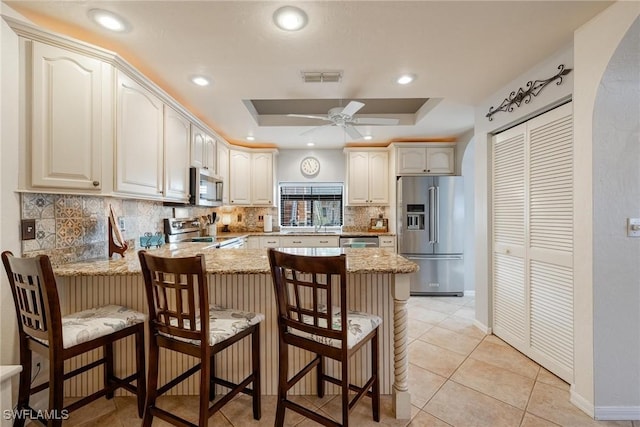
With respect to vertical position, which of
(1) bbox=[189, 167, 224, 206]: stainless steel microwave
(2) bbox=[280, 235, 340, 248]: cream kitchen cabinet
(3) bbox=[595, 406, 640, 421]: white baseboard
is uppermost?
(1) bbox=[189, 167, 224, 206]: stainless steel microwave

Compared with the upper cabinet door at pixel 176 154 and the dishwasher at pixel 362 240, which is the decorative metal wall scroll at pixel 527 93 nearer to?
the dishwasher at pixel 362 240

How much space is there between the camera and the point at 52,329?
127cm

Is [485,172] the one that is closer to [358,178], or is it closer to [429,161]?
[429,161]

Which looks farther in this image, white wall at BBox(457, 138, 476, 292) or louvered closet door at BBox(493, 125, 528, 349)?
white wall at BBox(457, 138, 476, 292)

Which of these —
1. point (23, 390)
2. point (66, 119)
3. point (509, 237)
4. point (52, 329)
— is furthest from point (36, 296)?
point (509, 237)

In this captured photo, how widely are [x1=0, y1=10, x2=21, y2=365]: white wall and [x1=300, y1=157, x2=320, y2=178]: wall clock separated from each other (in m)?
3.74

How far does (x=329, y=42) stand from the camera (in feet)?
6.04

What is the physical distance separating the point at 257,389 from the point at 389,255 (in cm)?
121

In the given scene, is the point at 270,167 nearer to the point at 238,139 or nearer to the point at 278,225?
the point at 238,139

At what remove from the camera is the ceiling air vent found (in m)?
2.23

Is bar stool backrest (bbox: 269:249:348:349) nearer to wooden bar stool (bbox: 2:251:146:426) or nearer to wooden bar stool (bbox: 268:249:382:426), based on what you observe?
wooden bar stool (bbox: 268:249:382:426)

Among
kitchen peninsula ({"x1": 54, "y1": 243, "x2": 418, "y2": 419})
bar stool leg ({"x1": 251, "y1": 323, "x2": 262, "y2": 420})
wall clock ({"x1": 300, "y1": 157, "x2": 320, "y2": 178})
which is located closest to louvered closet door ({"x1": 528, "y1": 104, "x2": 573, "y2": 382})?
kitchen peninsula ({"x1": 54, "y1": 243, "x2": 418, "y2": 419})

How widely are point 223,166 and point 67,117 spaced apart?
8.26 feet

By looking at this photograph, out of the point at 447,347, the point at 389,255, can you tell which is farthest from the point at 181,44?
the point at 447,347
